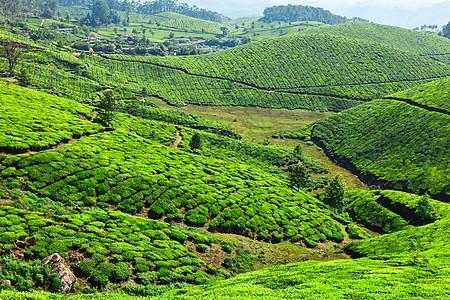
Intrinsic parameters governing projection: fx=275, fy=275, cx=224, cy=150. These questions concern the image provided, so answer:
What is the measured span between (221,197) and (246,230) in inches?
363

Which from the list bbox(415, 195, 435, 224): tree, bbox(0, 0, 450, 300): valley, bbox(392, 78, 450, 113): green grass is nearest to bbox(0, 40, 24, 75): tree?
bbox(0, 0, 450, 300): valley

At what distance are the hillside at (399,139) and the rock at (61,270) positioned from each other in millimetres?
87278

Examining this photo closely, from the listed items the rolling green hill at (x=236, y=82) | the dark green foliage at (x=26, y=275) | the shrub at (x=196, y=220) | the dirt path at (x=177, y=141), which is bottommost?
the shrub at (x=196, y=220)

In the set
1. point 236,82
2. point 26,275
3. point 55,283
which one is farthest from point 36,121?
A: point 236,82

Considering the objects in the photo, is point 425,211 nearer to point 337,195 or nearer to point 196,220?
point 337,195

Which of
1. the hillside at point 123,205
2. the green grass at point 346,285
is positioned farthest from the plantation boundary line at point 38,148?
the green grass at point 346,285

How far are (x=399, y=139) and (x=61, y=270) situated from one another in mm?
116341

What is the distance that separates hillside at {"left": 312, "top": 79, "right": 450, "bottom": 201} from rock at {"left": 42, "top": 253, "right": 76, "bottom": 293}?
3436 inches

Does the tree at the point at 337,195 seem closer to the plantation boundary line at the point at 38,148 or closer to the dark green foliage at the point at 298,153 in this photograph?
the dark green foliage at the point at 298,153

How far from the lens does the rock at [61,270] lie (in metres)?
25.4

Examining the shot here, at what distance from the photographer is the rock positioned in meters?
Answer: 25.4

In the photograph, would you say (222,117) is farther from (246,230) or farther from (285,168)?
(246,230)

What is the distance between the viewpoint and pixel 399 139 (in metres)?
106

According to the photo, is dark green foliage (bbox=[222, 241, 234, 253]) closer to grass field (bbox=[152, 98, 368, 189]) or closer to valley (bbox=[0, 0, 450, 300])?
valley (bbox=[0, 0, 450, 300])
